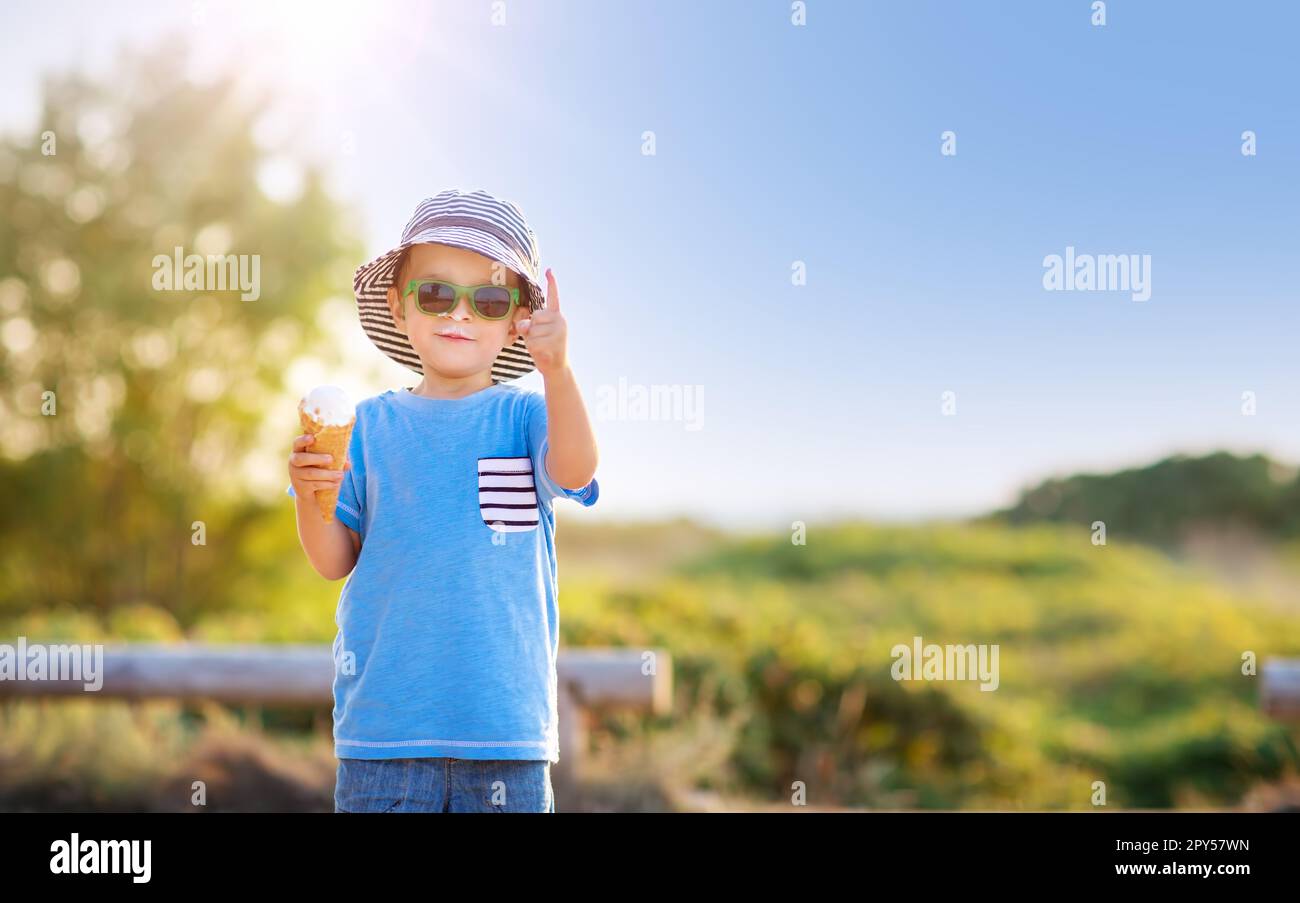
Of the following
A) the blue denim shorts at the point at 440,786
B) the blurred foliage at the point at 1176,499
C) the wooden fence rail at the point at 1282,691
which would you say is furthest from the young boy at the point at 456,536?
the blurred foliage at the point at 1176,499

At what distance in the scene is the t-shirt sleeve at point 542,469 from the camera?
2.17 metres

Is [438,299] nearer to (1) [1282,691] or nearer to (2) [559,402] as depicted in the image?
(2) [559,402]

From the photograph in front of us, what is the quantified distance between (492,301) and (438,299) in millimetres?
103

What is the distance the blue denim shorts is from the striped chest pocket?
434mm

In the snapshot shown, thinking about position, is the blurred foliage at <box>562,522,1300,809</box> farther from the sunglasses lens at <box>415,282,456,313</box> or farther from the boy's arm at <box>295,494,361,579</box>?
the sunglasses lens at <box>415,282,456,313</box>

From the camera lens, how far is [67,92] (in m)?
11.5

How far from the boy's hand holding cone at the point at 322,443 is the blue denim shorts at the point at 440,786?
0.50 m

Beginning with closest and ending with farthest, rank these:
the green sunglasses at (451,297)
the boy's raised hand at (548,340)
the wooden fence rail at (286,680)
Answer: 1. the boy's raised hand at (548,340)
2. the green sunglasses at (451,297)
3. the wooden fence rail at (286,680)

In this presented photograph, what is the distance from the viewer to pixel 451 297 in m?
2.23

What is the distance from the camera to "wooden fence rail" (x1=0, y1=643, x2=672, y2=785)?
5.08m

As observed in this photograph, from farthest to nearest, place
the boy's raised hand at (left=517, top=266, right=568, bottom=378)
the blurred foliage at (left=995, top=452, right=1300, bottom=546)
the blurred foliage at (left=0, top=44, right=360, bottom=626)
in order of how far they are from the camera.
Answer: the blurred foliage at (left=995, top=452, right=1300, bottom=546)
the blurred foliage at (left=0, top=44, right=360, bottom=626)
the boy's raised hand at (left=517, top=266, right=568, bottom=378)

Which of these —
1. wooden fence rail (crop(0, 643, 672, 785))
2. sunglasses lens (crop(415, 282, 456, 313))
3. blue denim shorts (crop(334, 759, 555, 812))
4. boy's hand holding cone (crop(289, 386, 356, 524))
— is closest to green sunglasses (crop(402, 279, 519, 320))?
sunglasses lens (crop(415, 282, 456, 313))

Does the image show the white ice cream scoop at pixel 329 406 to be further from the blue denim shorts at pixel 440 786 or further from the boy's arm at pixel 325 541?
the blue denim shorts at pixel 440 786

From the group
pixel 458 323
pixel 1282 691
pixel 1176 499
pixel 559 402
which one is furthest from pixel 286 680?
pixel 1176 499
